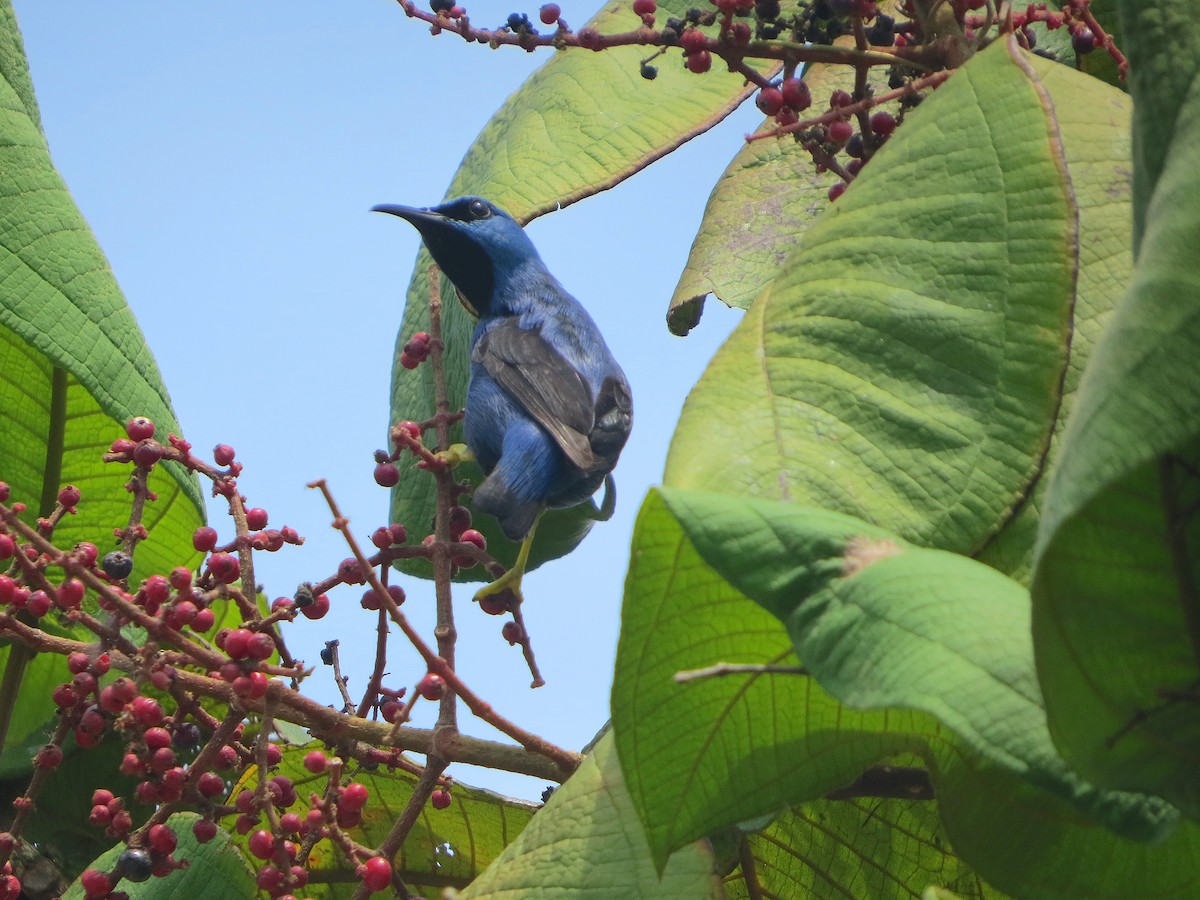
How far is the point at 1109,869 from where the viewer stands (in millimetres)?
1001

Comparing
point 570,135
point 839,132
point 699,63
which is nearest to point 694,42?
point 699,63

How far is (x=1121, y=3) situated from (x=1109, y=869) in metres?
0.58

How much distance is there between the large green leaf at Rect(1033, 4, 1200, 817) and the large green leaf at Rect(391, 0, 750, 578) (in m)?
1.09

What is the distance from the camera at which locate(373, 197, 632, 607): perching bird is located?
234 centimetres

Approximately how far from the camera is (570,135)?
76.4 inches

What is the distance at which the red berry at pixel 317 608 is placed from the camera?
5.69ft

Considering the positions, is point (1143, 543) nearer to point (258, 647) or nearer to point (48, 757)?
point (258, 647)

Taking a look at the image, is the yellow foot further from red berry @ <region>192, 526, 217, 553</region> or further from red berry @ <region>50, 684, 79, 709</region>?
red berry @ <region>50, 684, 79, 709</region>

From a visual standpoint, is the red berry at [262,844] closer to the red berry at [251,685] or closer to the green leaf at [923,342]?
the red berry at [251,685]

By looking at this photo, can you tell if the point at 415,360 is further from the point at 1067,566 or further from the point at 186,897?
the point at 1067,566

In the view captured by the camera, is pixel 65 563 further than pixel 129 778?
No

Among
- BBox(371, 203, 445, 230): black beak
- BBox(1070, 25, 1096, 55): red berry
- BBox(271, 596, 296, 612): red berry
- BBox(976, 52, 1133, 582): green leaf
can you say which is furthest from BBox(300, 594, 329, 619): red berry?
BBox(371, 203, 445, 230): black beak

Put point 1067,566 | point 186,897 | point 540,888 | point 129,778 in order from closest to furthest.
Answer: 1. point 1067,566
2. point 540,888
3. point 186,897
4. point 129,778

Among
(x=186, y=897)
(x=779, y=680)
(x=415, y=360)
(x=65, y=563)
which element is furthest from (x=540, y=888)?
(x=415, y=360)
